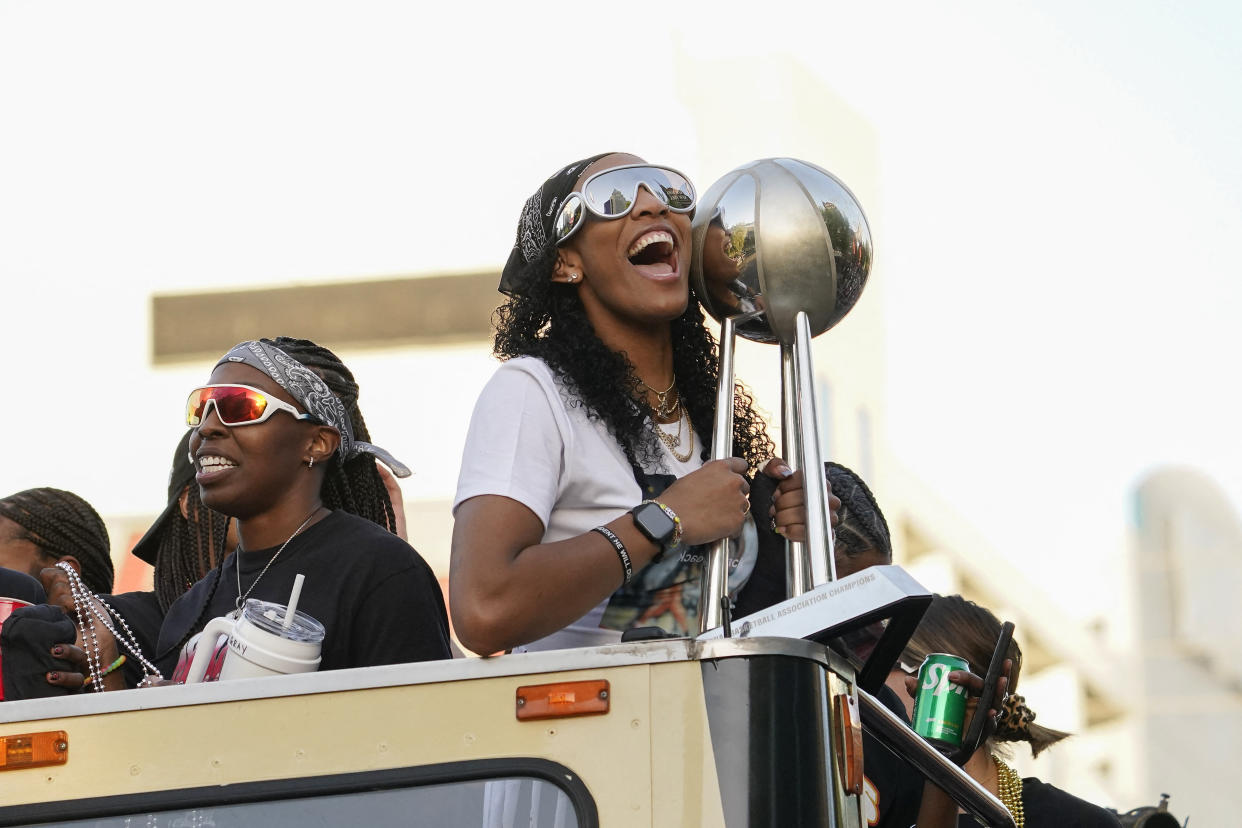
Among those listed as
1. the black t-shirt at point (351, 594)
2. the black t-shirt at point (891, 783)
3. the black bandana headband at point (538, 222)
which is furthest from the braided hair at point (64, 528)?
the black t-shirt at point (891, 783)

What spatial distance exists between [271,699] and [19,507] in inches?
91.2

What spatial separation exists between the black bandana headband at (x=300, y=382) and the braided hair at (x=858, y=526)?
122cm

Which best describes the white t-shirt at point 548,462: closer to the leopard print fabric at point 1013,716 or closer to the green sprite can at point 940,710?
the green sprite can at point 940,710

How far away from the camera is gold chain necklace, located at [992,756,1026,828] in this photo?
4035 mm

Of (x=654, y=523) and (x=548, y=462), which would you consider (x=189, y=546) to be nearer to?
(x=548, y=462)

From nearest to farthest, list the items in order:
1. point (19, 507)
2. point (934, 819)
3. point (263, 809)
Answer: point (263, 809) → point (934, 819) → point (19, 507)

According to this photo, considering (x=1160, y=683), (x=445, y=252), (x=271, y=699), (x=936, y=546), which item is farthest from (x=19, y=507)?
(x=1160, y=683)

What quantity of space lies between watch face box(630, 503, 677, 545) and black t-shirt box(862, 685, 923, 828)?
809 millimetres

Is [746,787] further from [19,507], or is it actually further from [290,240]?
[290,240]

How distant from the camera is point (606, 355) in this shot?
10.8 ft

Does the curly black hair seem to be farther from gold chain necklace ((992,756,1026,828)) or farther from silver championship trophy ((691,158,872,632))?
gold chain necklace ((992,756,1026,828))

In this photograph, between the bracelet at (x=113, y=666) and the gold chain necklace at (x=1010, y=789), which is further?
the gold chain necklace at (x=1010, y=789)

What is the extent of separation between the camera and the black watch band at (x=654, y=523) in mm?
2887

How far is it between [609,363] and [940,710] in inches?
→ 33.4
